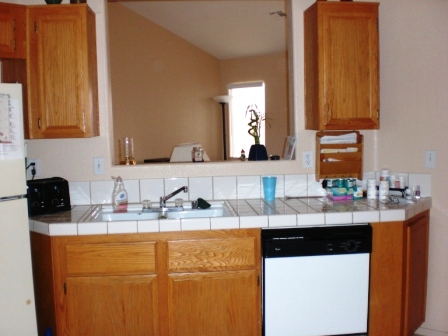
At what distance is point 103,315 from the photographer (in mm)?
2207

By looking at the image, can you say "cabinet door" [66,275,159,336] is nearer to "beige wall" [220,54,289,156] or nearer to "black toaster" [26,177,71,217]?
"black toaster" [26,177,71,217]

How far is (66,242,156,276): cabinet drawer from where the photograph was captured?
2.19 metres

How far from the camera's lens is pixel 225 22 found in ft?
18.2

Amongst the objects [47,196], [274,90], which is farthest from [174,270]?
[274,90]

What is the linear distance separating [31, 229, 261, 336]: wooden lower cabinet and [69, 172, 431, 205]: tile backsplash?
51 centimetres

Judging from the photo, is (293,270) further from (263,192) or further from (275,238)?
(263,192)

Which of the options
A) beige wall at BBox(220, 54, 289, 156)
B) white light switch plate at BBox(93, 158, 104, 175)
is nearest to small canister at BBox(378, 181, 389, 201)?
white light switch plate at BBox(93, 158, 104, 175)

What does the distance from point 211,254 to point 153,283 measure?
33 cm

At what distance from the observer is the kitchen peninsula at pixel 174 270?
7.18ft

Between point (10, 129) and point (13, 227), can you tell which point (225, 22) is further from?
point (13, 227)

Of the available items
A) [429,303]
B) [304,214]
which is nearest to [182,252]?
[304,214]

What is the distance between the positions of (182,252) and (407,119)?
161 cm

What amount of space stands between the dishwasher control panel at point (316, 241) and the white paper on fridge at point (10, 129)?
127 cm

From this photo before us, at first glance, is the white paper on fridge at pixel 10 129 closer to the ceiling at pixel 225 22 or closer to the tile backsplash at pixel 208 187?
the tile backsplash at pixel 208 187
